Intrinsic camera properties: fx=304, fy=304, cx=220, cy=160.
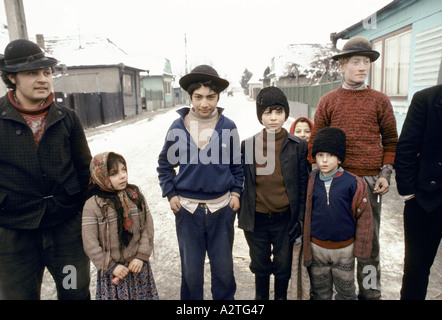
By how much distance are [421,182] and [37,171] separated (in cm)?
271

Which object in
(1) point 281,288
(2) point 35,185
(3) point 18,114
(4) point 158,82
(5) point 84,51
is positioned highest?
(5) point 84,51

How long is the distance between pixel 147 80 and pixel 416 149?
36.5 meters

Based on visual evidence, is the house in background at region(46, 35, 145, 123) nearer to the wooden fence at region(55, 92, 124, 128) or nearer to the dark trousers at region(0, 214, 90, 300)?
the wooden fence at region(55, 92, 124, 128)

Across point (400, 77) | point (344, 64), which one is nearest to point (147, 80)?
point (400, 77)

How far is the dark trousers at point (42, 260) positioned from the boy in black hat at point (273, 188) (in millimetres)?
1309

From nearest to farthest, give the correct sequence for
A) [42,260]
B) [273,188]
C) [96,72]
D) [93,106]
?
[42,260]
[273,188]
[93,106]
[96,72]

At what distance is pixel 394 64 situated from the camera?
7957mm

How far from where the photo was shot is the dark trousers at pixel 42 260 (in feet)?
6.68

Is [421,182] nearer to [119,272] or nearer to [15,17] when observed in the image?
[119,272]

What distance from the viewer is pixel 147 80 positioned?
1420 inches

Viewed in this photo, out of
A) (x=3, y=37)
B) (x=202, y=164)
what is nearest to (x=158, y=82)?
(x=3, y=37)

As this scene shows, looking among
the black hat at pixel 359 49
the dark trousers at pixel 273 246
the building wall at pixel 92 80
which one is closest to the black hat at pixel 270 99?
the black hat at pixel 359 49

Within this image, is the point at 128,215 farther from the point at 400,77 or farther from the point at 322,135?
the point at 400,77

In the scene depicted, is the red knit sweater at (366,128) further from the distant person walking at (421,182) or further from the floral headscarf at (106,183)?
the floral headscarf at (106,183)
